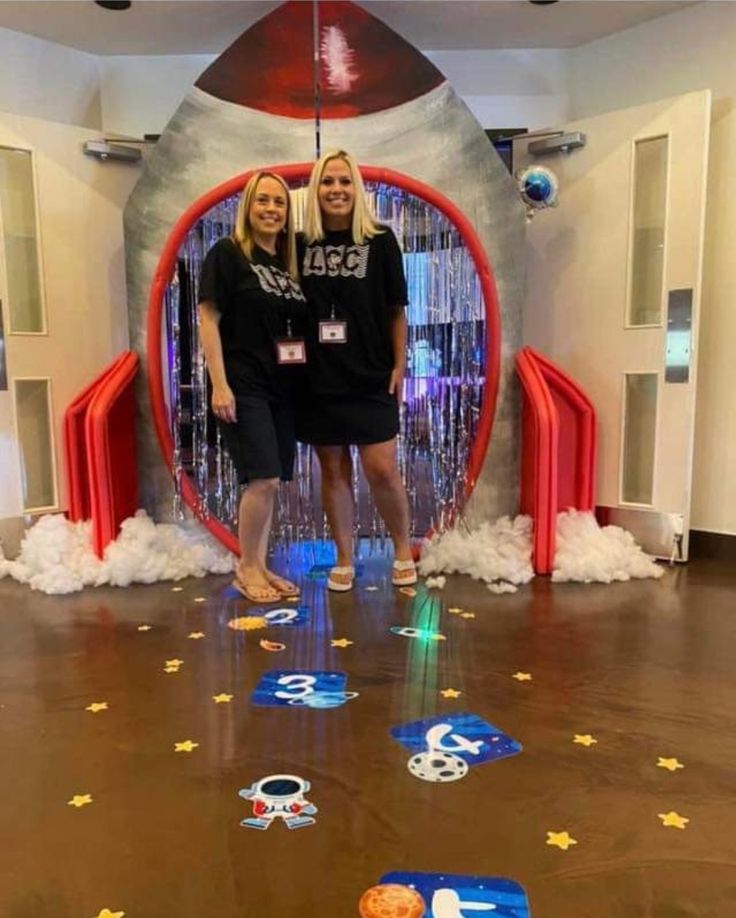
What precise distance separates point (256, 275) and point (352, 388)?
0.45 metres

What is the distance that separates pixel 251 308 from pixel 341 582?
912 millimetres

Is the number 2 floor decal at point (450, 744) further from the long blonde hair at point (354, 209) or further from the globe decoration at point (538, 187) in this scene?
the globe decoration at point (538, 187)

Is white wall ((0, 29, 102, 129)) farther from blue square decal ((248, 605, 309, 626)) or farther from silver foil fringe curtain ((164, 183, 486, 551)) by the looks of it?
blue square decal ((248, 605, 309, 626))

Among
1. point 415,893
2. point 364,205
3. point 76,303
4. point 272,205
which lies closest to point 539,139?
point 364,205

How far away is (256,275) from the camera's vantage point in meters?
2.23

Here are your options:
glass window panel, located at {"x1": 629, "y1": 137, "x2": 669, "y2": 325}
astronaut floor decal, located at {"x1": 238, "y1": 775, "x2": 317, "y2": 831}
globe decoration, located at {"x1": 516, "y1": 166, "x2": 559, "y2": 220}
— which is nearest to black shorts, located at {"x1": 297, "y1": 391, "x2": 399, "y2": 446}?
globe decoration, located at {"x1": 516, "y1": 166, "x2": 559, "y2": 220}

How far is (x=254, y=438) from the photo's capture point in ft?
7.42

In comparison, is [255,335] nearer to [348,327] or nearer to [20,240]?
[348,327]

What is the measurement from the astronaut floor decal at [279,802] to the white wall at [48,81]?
9.23ft

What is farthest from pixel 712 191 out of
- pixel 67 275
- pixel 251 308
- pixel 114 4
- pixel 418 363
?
pixel 67 275

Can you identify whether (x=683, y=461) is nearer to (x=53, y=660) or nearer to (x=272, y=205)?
(x=272, y=205)

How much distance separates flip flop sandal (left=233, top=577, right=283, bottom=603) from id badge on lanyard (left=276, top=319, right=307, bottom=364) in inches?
28.2

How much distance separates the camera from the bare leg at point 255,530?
7.60 feet

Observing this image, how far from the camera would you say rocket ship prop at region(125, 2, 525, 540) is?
2.54 m
